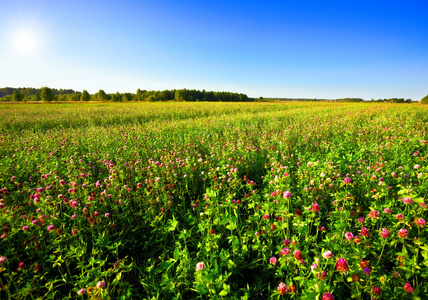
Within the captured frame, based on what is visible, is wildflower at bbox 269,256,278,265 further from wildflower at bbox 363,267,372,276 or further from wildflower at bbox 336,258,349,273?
wildflower at bbox 363,267,372,276

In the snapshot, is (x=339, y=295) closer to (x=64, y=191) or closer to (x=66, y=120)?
(x=64, y=191)

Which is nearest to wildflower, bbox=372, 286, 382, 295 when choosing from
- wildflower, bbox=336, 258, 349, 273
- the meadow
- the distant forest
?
the meadow

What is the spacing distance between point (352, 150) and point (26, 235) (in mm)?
7262

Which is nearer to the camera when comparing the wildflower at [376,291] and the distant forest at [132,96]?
the wildflower at [376,291]

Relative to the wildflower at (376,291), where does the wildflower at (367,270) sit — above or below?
above

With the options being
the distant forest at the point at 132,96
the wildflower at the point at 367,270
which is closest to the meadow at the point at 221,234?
the wildflower at the point at 367,270

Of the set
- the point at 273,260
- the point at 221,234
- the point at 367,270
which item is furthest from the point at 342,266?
the point at 221,234

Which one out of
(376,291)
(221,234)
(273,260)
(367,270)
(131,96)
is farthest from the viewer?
(131,96)

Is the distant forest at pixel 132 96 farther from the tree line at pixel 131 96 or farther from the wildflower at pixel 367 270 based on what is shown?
the wildflower at pixel 367 270

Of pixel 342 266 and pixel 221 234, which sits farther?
pixel 221 234

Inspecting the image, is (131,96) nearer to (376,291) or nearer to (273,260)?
(273,260)

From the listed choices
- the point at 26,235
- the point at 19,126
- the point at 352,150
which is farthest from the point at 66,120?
the point at 352,150

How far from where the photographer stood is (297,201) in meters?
2.91

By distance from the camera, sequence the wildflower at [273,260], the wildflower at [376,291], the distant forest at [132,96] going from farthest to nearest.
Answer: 1. the distant forest at [132,96]
2. the wildflower at [273,260]
3. the wildflower at [376,291]
